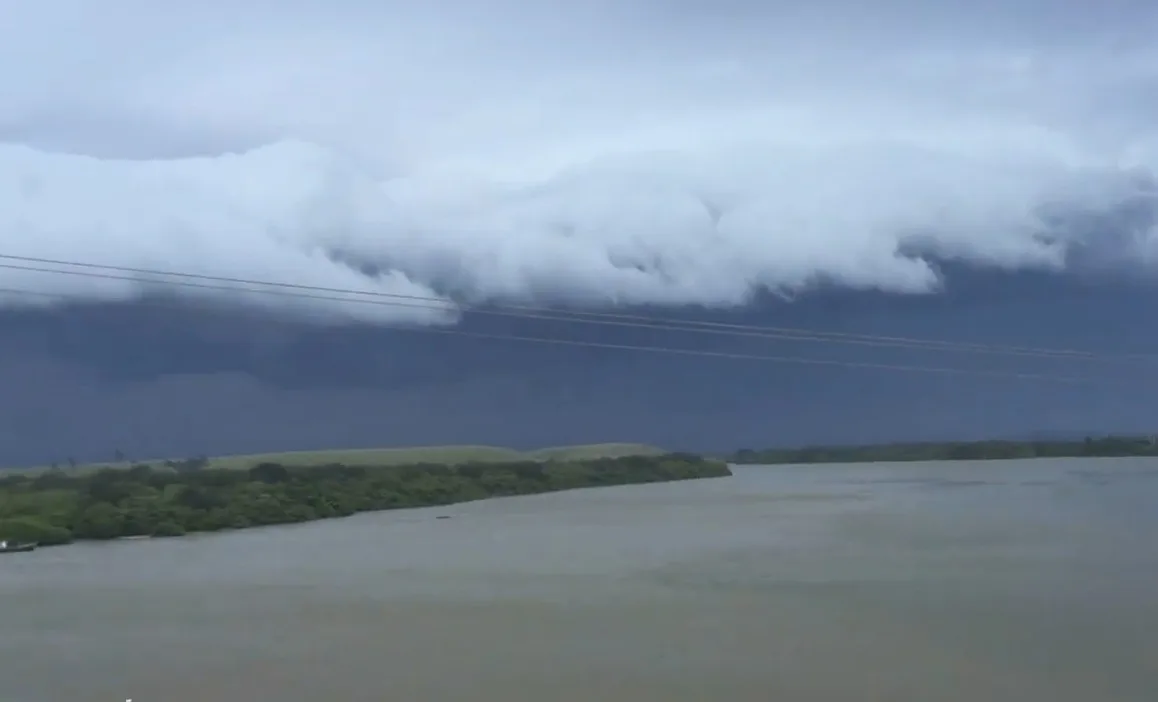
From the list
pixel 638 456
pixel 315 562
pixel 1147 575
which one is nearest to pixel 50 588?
pixel 315 562

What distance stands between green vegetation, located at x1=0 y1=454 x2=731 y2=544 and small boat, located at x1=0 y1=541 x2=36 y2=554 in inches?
15.1

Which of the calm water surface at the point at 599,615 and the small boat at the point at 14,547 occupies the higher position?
the calm water surface at the point at 599,615

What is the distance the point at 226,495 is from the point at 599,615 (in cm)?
1194

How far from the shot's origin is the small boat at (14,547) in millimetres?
15469

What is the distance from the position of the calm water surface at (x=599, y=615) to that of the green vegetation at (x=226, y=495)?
116 centimetres

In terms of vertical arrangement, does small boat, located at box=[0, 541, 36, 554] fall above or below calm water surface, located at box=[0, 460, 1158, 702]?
below

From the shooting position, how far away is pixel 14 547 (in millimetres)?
15641

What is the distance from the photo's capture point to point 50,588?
1169cm

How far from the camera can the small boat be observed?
50.8ft

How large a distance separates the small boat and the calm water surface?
252 millimetres

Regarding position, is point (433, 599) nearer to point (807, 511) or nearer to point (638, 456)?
point (807, 511)

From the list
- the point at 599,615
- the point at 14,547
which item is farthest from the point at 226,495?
the point at 599,615

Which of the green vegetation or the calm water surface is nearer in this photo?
the calm water surface

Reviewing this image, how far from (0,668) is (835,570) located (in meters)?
7.90
